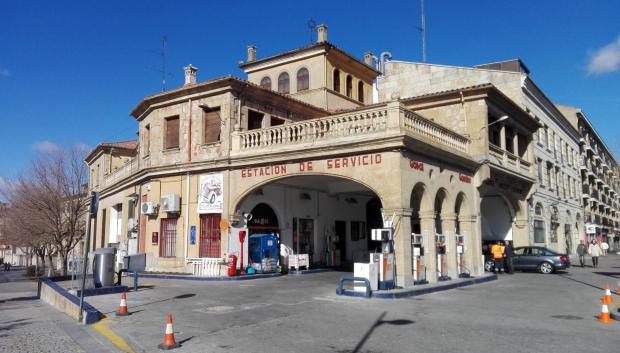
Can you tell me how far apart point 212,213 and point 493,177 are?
1305cm

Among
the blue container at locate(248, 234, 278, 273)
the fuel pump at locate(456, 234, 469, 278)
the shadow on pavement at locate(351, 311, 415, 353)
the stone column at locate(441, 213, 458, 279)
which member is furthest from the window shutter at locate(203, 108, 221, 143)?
the shadow on pavement at locate(351, 311, 415, 353)

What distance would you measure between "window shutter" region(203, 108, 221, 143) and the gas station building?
0.05 metres

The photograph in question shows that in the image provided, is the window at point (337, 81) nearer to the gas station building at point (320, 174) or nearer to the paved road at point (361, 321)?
the gas station building at point (320, 174)

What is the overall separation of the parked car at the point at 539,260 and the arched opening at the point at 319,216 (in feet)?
26.1

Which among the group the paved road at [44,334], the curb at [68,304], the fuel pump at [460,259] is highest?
the fuel pump at [460,259]

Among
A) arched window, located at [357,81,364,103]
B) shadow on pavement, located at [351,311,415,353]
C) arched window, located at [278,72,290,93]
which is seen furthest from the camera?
arched window, located at [357,81,364,103]

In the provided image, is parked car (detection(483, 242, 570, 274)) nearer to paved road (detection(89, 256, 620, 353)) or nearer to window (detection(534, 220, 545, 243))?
window (detection(534, 220, 545, 243))

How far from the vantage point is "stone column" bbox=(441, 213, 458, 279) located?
19469mm

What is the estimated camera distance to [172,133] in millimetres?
24031

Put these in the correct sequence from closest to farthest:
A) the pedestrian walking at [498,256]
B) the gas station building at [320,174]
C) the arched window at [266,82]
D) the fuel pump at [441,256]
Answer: the gas station building at [320,174], the fuel pump at [441,256], the pedestrian walking at [498,256], the arched window at [266,82]

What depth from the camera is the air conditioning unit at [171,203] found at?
891 inches

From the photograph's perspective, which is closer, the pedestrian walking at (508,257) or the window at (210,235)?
the window at (210,235)

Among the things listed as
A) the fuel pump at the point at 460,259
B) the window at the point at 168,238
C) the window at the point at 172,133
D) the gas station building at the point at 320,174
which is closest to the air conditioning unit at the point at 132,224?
the gas station building at the point at 320,174

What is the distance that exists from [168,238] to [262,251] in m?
4.69
